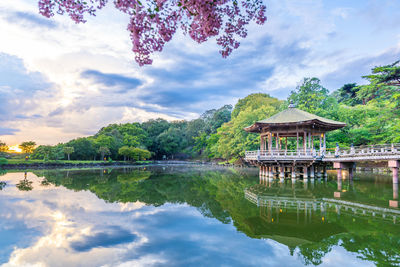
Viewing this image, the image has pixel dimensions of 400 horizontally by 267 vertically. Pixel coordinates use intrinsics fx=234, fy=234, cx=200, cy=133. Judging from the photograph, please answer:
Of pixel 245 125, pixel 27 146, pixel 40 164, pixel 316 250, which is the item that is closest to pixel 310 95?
pixel 245 125

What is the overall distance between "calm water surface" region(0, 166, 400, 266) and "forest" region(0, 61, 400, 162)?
1025cm

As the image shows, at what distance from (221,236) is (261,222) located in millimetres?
1677

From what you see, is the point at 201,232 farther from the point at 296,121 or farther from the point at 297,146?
the point at 297,146

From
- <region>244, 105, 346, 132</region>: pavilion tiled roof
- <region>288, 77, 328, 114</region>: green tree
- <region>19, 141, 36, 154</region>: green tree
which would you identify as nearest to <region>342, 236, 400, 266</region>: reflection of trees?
<region>244, 105, 346, 132</region>: pavilion tiled roof

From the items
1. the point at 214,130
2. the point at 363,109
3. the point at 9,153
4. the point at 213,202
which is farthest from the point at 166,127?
the point at 213,202

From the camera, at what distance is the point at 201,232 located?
245 inches

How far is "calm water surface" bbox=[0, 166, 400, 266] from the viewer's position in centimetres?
464

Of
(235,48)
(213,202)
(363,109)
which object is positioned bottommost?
(213,202)

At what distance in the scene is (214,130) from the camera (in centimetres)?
5166

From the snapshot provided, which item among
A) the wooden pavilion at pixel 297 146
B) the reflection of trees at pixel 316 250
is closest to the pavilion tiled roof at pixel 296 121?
the wooden pavilion at pixel 297 146

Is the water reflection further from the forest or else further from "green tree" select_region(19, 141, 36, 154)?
"green tree" select_region(19, 141, 36, 154)

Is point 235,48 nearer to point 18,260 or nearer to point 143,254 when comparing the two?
point 143,254

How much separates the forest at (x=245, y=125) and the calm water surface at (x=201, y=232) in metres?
10.2

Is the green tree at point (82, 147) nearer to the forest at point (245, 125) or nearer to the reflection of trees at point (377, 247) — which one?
the forest at point (245, 125)
